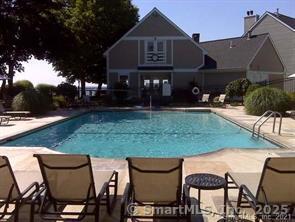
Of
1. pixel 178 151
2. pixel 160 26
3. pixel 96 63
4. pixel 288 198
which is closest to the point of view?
pixel 288 198

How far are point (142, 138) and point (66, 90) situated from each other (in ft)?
53.5

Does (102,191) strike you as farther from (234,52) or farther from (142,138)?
(234,52)

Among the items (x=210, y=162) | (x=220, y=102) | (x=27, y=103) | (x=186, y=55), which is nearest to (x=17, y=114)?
(x=27, y=103)

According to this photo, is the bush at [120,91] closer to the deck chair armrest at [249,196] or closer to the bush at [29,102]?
the bush at [29,102]

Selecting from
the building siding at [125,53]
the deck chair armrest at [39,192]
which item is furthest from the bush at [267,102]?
the deck chair armrest at [39,192]

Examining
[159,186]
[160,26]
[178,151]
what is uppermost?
[160,26]

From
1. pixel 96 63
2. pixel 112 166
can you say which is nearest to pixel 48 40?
pixel 96 63

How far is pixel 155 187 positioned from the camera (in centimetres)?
471

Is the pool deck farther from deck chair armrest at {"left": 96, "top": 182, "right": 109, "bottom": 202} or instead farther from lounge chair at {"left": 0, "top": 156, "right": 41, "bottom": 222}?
lounge chair at {"left": 0, "top": 156, "right": 41, "bottom": 222}

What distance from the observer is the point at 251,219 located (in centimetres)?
510

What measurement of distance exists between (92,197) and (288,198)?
7.37ft

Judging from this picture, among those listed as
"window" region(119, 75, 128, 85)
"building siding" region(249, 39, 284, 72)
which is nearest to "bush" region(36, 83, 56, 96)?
"window" region(119, 75, 128, 85)

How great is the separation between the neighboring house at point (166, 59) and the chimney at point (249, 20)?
1280cm

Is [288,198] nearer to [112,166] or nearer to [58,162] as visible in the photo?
[58,162]
